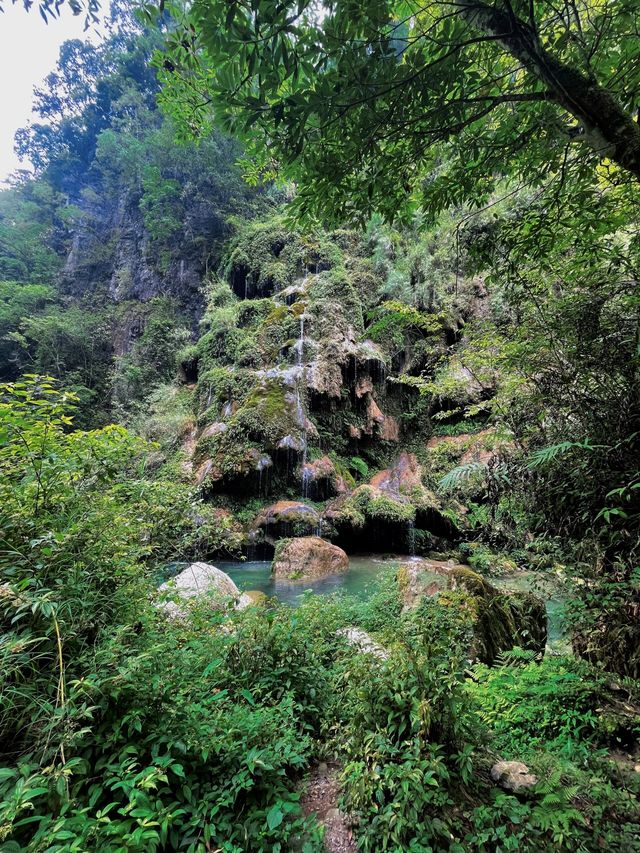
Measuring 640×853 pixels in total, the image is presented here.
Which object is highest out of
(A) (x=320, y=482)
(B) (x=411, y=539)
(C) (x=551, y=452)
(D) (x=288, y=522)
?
(C) (x=551, y=452)

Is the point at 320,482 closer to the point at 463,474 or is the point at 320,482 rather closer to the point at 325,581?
the point at 325,581

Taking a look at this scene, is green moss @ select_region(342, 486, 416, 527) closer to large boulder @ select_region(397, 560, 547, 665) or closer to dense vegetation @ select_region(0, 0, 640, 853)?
dense vegetation @ select_region(0, 0, 640, 853)

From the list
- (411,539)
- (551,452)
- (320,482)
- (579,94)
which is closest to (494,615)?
(551,452)

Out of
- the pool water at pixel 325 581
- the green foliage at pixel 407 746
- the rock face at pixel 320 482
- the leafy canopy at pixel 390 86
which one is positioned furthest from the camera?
the rock face at pixel 320 482

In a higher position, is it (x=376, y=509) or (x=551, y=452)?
(x=551, y=452)

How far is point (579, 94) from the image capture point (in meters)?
1.73

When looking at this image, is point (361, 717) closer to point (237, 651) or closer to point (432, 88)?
point (237, 651)

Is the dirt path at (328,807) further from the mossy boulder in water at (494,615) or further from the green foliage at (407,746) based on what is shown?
the mossy boulder in water at (494,615)

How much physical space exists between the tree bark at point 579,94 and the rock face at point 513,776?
314 centimetres

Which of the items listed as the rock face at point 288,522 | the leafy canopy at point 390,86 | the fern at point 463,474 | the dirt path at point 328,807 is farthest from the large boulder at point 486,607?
the rock face at point 288,522

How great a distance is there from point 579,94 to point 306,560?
9.23 meters

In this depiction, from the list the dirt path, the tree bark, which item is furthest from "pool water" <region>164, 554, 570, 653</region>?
the tree bark

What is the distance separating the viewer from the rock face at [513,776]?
6.25 ft

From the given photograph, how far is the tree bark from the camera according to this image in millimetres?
1635
